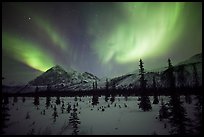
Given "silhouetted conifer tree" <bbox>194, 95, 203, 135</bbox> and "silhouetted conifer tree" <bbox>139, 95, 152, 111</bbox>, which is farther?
"silhouetted conifer tree" <bbox>139, 95, 152, 111</bbox>

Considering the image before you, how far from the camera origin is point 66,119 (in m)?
32.2

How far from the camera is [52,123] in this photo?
101 feet

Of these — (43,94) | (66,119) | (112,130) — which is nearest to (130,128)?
(112,130)

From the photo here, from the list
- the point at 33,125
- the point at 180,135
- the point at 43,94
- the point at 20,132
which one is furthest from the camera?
the point at 43,94

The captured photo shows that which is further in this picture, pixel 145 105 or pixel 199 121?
pixel 145 105

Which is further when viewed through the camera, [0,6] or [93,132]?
[93,132]

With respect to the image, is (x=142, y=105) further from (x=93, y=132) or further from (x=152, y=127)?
(x=93, y=132)

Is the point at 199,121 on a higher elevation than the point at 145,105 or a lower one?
lower

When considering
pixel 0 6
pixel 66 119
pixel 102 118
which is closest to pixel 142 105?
pixel 102 118

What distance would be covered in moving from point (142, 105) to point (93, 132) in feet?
43.1

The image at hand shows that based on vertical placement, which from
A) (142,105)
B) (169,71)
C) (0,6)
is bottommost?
(142,105)

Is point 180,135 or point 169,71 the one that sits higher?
point 169,71

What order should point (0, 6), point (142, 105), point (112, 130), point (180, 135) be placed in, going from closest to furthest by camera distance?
1. point (0, 6)
2. point (180, 135)
3. point (112, 130)
4. point (142, 105)

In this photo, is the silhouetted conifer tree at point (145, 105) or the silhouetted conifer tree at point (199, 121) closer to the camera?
the silhouetted conifer tree at point (199, 121)
